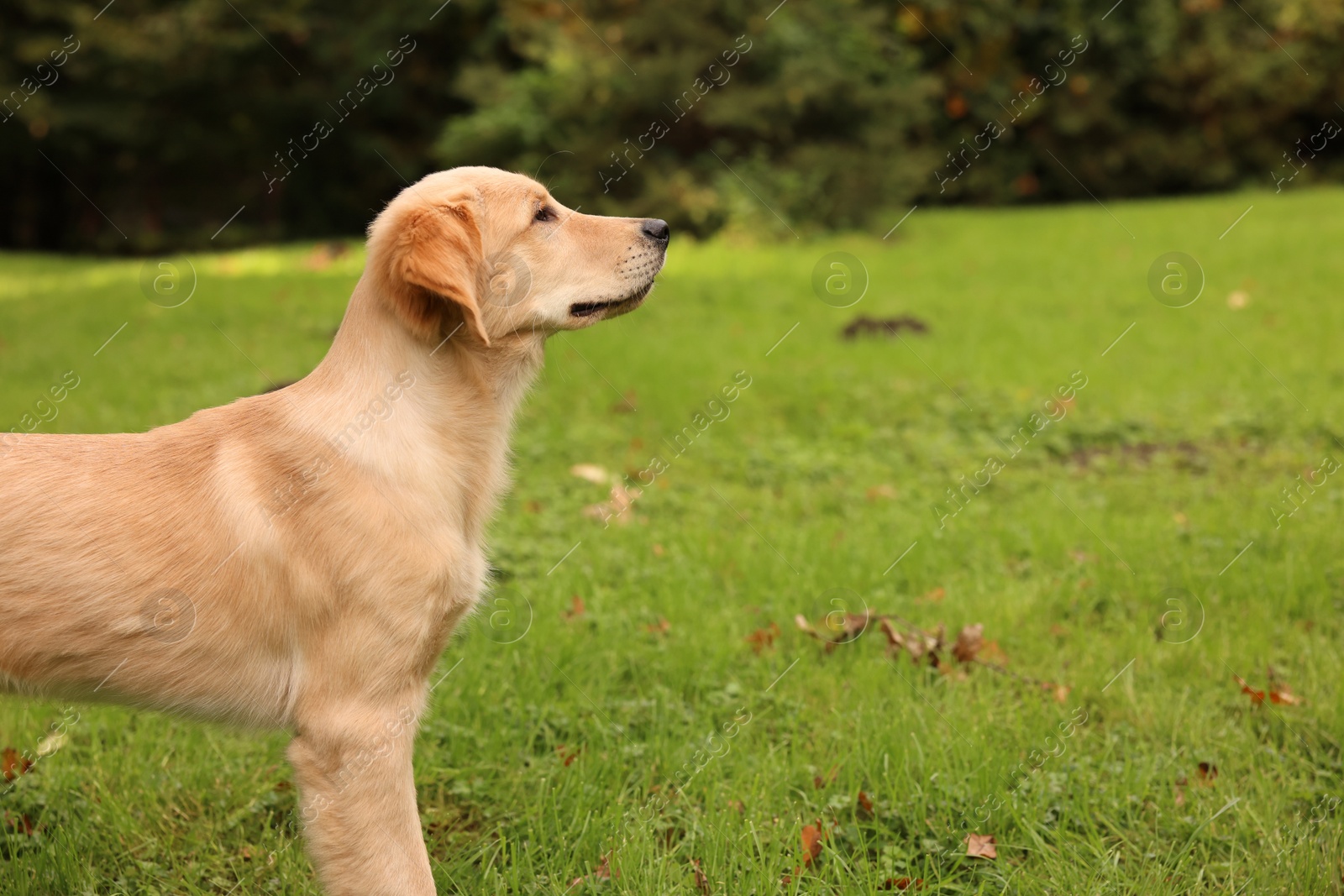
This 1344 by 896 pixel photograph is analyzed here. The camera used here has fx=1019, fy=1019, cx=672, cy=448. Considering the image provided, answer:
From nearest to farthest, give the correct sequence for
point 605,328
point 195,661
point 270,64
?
1. point 195,661
2. point 605,328
3. point 270,64

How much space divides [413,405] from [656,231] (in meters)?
1.10

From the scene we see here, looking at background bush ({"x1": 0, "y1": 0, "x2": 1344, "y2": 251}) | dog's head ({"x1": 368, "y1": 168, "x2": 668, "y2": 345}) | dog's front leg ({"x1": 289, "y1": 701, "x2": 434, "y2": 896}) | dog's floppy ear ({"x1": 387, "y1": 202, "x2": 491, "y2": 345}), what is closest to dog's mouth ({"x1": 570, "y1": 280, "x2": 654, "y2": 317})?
dog's head ({"x1": 368, "y1": 168, "x2": 668, "y2": 345})

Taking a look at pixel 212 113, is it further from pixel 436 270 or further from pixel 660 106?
pixel 436 270

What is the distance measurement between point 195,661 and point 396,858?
29.2 inches

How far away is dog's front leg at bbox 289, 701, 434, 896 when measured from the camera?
2.66 meters

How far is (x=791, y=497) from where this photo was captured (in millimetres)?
6367

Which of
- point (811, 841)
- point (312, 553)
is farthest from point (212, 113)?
point (811, 841)

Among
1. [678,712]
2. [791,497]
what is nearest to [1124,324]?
[791,497]

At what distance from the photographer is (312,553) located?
2.72 metres

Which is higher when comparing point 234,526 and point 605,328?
point 234,526

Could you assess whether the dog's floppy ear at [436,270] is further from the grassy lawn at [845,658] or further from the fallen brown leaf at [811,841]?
the fallen brown leaf at [811,841]

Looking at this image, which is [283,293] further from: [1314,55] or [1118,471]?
[1314,55]

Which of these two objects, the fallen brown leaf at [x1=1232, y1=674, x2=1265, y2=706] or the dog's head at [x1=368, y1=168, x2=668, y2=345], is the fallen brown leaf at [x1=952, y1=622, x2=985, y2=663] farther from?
the dog's head at [x1=368, y1=168, x2=668, y2=345]

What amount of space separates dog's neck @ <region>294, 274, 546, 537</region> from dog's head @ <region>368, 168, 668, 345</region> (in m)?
0.06
